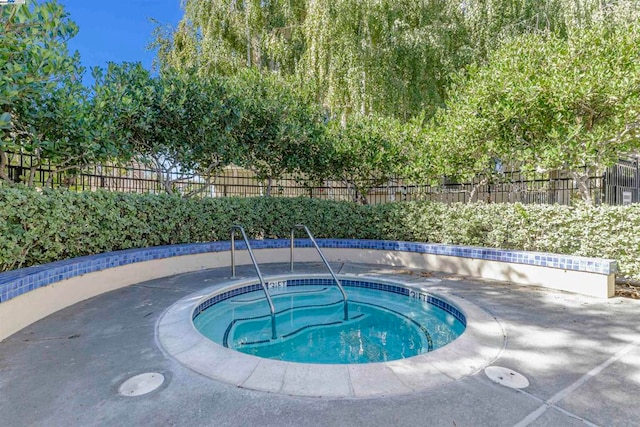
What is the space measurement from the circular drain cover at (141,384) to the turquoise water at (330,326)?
4.34 feet

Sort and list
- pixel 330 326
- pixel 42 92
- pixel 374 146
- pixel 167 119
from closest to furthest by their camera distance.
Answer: pixel 42 92
pixel 330 326
pixel 167 119
pixel 374 146

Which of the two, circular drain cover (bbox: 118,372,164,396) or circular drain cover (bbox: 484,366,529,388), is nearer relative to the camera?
circular drain cover (bbox: 118,372,164,396)

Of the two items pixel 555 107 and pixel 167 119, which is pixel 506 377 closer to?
pixel 555 107

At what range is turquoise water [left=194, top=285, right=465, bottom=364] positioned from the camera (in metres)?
3.67

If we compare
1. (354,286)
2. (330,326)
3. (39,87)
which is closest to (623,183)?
(354,286)

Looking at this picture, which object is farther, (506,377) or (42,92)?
(42,92)

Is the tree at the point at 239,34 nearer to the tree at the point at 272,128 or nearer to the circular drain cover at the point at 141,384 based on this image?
the tree at the point at 272,128

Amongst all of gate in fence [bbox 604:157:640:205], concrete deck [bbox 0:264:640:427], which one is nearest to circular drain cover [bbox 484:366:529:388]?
concrete deck [bbox 0:264:640:427]

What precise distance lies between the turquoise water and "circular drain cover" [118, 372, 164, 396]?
132cm

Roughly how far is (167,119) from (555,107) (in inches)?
280

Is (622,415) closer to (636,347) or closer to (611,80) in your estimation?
(636,347)

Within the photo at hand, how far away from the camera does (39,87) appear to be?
396 cm

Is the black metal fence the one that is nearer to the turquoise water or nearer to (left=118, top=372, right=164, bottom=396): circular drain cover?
the turquoise water

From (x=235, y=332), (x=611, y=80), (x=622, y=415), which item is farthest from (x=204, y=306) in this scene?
(x=611, y=80)
